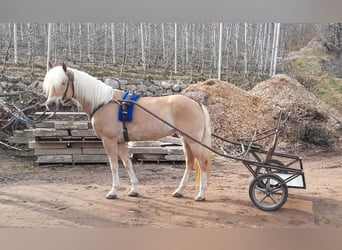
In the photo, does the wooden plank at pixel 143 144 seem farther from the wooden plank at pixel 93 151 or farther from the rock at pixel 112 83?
the rock at pixel 112 83

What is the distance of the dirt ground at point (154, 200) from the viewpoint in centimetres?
256

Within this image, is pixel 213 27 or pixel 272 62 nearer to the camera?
pixel 213 27

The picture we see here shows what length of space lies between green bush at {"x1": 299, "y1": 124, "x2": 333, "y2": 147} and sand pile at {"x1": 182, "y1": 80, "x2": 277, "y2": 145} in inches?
9.2

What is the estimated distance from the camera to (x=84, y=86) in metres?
2.64

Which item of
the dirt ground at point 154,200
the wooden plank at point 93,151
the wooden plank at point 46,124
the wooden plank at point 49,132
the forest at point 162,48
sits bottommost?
the dirt ground at point 154,200

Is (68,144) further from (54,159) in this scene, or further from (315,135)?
(315,135)

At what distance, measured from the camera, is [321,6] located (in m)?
2.56

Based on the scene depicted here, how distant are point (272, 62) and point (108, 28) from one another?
1082 millimetres

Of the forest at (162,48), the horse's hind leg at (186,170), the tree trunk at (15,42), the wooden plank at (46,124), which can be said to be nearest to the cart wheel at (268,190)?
the horse's hind leg at (186,170)

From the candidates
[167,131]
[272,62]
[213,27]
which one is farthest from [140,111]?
[272,62]

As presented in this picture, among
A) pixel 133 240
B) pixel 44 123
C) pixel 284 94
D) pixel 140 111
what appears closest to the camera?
pixel 133 240

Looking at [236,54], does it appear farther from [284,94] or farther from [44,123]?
[44,123]

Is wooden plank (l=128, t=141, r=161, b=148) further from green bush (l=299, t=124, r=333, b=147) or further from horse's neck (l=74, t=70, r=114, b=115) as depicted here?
green bush (l=299, t=124, r=333, b=147)

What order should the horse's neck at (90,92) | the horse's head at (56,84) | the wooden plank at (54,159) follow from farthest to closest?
the wooden plank at (54,159)
the horse's neck at (90,92)
the horse's head at (56,84)
